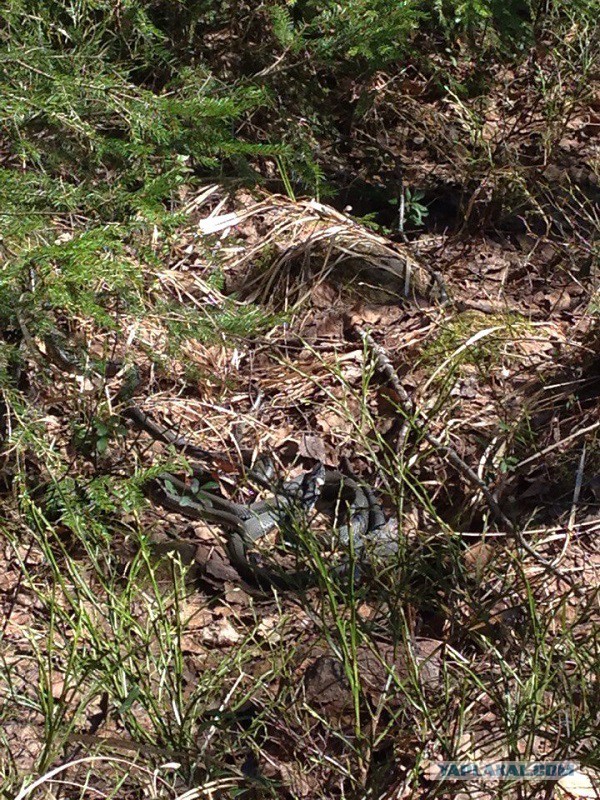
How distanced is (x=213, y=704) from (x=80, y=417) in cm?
114

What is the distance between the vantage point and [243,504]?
134 inches

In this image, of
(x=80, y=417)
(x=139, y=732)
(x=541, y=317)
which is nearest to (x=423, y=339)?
(x=541, y=317)

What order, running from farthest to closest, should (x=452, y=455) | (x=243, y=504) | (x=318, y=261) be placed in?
(x=318, y=261)
(x=243, y=504)
(x=452, y=455)

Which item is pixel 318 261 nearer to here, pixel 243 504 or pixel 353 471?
pixel 353 471

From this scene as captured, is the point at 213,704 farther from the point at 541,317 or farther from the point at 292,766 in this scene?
the point at 541,317

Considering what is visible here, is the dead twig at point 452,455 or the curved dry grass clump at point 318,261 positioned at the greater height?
the curved dry grass clump at point 318,261

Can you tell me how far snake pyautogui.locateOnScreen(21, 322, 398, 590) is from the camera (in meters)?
3.11

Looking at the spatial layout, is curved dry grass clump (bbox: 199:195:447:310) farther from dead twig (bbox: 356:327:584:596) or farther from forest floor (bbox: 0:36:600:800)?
dead twig (bbox: 356:327:584:596)

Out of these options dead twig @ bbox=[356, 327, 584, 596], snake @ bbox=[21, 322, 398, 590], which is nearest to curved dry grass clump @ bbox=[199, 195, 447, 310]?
dead twig @ bbox=[356, 327, 584, 596]

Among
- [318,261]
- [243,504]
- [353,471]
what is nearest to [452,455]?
[353,471]

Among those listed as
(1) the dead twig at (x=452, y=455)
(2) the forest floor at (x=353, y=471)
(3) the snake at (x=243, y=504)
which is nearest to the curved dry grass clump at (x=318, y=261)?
(2) the forest floor at (x=353, y=471)

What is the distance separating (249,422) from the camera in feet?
11.8

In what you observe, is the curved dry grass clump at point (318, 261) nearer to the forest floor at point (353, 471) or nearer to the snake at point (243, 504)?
the forest floor at point (353, 471)

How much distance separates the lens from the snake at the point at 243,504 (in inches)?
122
